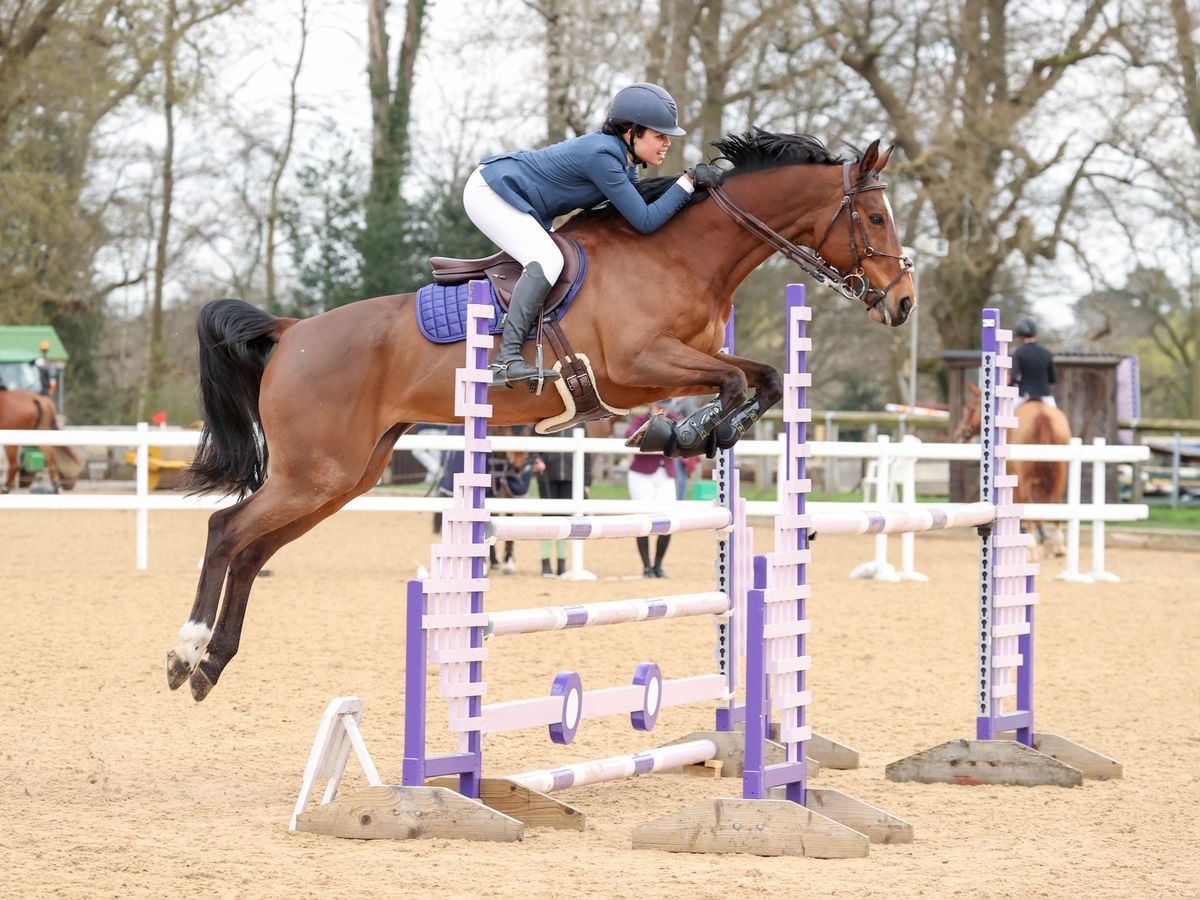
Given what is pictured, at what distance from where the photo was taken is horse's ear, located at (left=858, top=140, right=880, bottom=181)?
5392 mm

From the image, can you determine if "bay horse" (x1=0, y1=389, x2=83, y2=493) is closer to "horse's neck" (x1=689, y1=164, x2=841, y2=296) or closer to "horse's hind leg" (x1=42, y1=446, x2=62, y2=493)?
"horse's hind leg" (x1=42, y1=446, x2=62, y2=493)

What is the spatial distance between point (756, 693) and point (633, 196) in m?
1.93

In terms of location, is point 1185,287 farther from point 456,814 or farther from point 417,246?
point 456,814

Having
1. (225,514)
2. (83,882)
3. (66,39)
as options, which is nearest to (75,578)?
(225,514)

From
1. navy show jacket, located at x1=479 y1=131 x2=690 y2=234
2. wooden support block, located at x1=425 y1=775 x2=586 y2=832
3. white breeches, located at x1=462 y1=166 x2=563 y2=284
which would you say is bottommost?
wooden support block, located at x1=425 y1=775 x2=586 y2=832

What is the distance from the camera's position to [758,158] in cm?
576

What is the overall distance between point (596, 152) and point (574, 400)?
2.97 ft

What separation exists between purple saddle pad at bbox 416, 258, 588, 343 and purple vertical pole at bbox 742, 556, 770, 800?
1.42m

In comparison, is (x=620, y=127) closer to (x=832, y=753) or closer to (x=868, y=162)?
(x=868, y=162)

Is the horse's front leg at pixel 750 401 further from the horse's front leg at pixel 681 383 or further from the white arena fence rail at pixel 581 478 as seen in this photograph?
the white arena fence rail at pixel 581 478

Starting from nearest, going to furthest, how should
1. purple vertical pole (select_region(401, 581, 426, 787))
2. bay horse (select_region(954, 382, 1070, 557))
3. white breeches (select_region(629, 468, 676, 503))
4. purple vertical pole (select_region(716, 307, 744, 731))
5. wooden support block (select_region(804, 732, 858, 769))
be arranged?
purple vertical pole (select_region(401, 581, 426, 787))
purple vertical pole (select_region(716, 307, 744, 731))
wooden support block (select_region(804, 732, 858, 769))
white breeches (select_region(629, 468, 676, 503))
bay horse (select_region(954, 382, 1070, 557))

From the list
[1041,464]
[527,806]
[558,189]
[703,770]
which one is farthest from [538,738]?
[1041,464]

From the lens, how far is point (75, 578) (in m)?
12.0

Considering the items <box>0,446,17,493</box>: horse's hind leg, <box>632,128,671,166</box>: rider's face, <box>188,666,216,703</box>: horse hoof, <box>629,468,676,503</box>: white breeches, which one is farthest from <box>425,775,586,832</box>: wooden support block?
<box>0,446,17,493</box>: horse's hind leg
